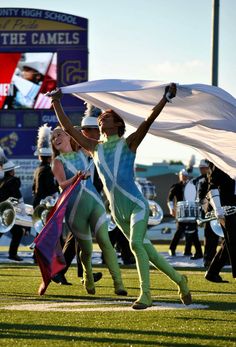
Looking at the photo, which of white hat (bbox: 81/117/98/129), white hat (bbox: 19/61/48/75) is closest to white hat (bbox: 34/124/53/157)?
white hat (bbox: 81/117/98/129)

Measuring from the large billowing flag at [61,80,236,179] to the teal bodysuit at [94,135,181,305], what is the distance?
1.82 ft

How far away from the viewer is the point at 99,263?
1967 cm

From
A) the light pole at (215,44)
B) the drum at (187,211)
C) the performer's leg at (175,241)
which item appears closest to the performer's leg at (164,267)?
the light pole at (215,44)

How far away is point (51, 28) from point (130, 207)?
2178cm

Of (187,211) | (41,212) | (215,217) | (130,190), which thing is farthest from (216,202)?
(187,211)

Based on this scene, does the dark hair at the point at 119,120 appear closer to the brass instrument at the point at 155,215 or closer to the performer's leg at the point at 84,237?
the performer's leg at the point at 84,237

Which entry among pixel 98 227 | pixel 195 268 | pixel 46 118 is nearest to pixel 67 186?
pixel 98 227

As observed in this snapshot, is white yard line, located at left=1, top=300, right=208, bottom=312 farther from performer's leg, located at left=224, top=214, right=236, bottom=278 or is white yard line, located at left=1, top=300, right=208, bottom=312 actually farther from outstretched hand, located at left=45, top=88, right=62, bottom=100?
performer's leg, located at left=224, top=214, right=236, bottom=278

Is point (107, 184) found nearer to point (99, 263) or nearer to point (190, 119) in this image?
point (190, 119)

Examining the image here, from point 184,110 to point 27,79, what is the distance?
20271mm

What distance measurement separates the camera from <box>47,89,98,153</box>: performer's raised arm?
1058 cm

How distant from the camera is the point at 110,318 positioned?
9.70 m

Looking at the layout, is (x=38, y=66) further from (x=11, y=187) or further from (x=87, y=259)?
(x=87, y=259)

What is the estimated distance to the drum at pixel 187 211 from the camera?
22641 millimetres
